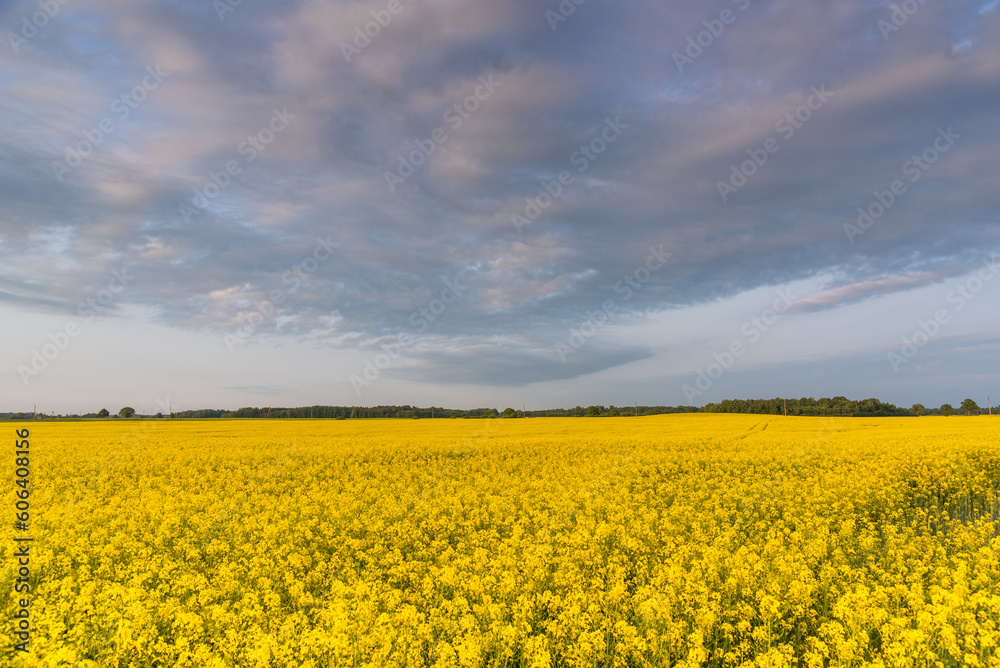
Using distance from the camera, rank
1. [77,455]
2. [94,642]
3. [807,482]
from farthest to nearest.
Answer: [77,455] < [807,482] < [94,642]

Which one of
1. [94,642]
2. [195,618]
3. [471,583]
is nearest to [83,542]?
[94,642]

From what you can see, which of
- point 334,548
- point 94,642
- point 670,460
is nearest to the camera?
point 94,642

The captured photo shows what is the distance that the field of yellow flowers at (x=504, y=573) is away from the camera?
18.4 feet

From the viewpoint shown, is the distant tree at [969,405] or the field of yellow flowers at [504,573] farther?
the distant tree at [969,405]

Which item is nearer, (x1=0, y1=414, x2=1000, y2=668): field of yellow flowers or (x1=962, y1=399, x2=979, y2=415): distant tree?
(x1=0, y1=414, x2=1000, y2=668): field of yellow flowers

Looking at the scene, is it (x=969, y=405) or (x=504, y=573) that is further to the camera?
(x=969, y=405)

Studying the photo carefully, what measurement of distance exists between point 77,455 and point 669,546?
26.1 meters

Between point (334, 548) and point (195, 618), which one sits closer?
point (195, 618)

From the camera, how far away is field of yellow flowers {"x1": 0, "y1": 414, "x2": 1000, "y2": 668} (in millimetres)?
5617

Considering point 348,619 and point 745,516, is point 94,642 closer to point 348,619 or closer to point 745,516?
point 348,619

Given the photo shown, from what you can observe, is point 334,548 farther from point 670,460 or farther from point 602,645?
point 670,460

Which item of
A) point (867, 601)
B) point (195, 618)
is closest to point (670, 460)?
point (867, 601)

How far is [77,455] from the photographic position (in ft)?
74.5

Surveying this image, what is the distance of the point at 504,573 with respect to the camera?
725cm
